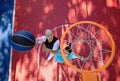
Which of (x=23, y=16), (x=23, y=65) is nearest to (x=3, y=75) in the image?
(x=23, y=65)

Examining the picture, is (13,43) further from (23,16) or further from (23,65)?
(23,16)

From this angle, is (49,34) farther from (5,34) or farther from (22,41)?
(5,34)

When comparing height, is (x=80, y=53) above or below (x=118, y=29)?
below

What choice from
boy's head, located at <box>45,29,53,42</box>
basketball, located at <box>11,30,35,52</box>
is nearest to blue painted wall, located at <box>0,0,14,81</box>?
basketball, located at <box>11,30,35,52</box>

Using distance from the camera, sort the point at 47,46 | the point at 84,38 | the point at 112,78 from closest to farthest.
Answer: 1. the point at 47,46
2. the point at 112,78
3. the point at 84,38

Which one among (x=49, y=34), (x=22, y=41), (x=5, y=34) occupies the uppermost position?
(x=5, y=34)

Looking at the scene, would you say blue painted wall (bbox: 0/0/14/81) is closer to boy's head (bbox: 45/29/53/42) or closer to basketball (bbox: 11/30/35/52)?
basketball (bbox: 11/30/35/52)

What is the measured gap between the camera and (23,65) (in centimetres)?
657

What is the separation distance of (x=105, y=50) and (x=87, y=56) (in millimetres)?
534

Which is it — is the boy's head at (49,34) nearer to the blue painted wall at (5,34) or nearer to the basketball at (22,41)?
the basketball at (22,41)

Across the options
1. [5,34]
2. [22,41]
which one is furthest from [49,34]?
[5,34]

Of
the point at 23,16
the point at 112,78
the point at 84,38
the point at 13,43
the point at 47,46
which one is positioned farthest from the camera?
the point at 23,16

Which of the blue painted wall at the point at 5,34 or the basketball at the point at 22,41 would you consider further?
the blue painted wall at the point at 5,34

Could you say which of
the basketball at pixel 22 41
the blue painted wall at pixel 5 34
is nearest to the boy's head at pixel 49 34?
the basketball at pixel 22 41
